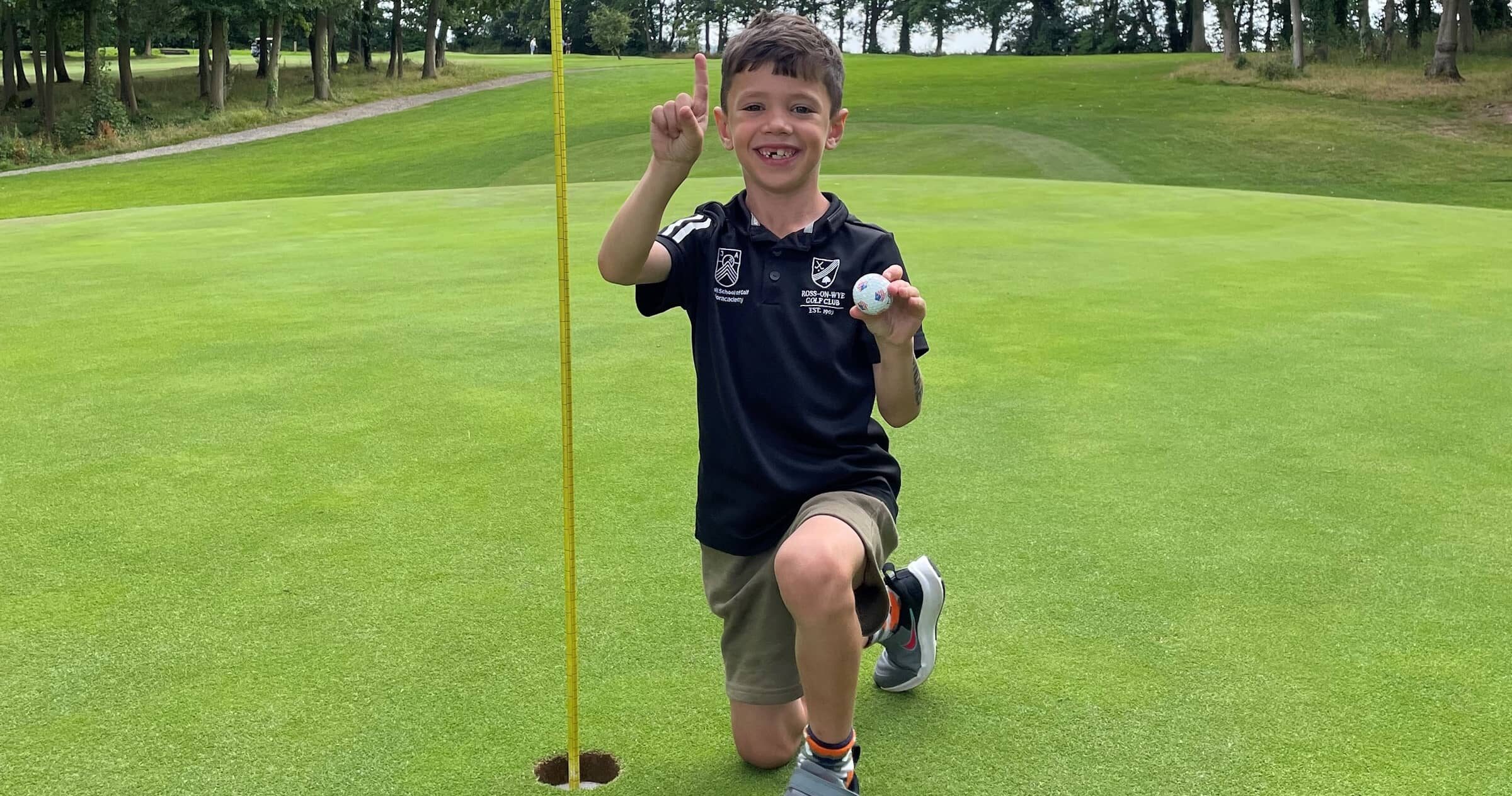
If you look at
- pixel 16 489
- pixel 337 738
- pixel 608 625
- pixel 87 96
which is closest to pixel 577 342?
pixel 16 489

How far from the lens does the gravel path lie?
3148cm

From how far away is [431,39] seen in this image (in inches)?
1991

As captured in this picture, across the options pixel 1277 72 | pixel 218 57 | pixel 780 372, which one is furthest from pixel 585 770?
pixel 218 57

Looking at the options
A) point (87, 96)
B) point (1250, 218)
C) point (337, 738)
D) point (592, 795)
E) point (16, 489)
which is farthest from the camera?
point (87, 96)

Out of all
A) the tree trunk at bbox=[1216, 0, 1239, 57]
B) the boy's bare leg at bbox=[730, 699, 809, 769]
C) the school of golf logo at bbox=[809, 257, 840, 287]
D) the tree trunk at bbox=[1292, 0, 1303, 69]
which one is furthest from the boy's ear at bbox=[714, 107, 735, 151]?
the tree trunk at bbox=[1216, 0, 1239, 57]

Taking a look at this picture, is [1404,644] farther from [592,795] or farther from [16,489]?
[16,489]

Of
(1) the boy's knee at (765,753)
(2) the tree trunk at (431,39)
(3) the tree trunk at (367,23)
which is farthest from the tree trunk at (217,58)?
(1) the boy's knee at (765,753)

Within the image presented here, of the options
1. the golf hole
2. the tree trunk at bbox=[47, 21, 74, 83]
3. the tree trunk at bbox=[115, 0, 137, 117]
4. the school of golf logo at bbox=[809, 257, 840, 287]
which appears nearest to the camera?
the golf hole

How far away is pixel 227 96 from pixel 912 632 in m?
49.9

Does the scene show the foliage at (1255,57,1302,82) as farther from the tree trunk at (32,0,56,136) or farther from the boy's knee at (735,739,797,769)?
the boy's knee at (735,739,797,769)

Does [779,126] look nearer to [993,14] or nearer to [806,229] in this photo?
[806,229]

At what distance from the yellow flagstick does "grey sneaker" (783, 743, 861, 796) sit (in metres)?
0.48

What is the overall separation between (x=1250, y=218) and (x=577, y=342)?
9266mm

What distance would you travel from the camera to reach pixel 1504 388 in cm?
649
